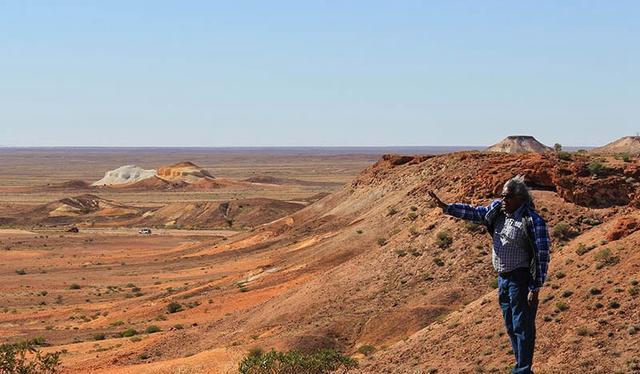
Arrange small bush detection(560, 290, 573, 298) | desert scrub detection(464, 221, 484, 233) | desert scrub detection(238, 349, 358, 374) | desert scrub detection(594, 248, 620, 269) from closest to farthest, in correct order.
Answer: desert scrub detection(238, 349, 358, 374)
small bush detection(560, 290, 573, 298)
desert scrub detection(594, 248, 620, 269)
desert scrub detection(464, 221, 484, 233)

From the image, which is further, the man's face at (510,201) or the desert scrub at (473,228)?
the desert scrub at (473,228)

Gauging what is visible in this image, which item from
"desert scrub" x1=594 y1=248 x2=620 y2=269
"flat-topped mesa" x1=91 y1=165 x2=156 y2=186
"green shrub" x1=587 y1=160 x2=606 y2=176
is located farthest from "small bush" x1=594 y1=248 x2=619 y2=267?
"flat-topped mesa" x1=91 y1=165 x2=156 y2=186

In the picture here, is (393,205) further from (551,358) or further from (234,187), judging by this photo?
(234,187)

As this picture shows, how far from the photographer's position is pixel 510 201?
8797 mm

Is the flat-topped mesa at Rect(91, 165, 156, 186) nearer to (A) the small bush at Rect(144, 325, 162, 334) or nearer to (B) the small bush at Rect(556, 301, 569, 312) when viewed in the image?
(A) the small bush at Rect(144, 325, 162, 334)

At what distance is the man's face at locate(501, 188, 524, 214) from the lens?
8.75 m

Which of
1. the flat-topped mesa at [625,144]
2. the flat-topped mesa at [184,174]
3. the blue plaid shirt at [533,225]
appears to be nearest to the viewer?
the blue plaid shirt at [533,225]

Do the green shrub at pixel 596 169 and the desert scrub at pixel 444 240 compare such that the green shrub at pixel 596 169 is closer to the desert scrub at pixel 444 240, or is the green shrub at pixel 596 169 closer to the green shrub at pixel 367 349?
the desert scrub at pixel 444 240

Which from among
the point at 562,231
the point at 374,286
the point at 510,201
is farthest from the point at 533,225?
the point at 374,286

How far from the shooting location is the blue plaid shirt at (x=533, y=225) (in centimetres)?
857

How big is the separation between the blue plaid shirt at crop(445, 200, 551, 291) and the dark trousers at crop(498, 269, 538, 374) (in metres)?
0.14

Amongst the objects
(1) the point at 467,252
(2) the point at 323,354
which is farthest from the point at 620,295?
(1) the point at 467,252

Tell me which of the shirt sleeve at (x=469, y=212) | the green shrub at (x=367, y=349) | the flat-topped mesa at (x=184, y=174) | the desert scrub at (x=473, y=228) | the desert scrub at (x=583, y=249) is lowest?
the flat-topped mesa at (x=184, y=174)

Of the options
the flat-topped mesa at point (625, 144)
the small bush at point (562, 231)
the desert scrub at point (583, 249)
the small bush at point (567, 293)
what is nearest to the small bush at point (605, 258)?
the desert scrub at point (583, 249)
